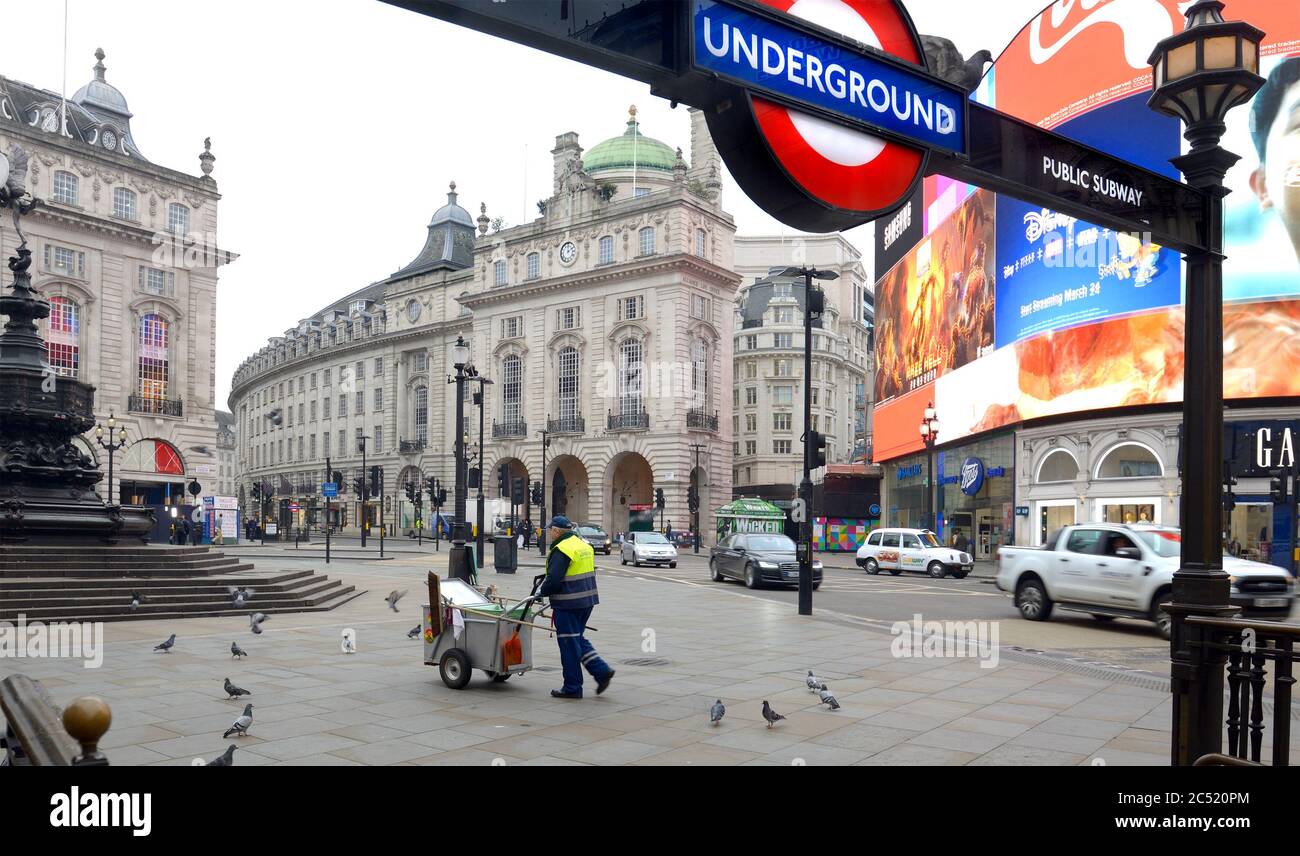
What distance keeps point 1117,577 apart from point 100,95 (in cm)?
6339

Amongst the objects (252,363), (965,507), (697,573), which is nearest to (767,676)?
(697,573)

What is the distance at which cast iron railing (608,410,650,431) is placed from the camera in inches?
2530

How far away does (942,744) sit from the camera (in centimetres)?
766

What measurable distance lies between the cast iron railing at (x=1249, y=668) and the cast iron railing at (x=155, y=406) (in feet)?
183

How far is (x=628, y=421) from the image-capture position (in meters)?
65.2

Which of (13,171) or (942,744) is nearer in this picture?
(942,744)

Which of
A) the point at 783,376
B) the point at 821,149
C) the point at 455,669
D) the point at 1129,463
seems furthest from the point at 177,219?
the point at 821,149

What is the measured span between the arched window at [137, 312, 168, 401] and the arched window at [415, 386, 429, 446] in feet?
92.5

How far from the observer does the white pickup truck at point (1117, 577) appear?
15398 millimetres

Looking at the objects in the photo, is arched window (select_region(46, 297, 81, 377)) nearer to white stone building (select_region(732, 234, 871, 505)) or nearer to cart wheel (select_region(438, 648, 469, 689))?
cart wheel (select_region(438, 648, 469, 689))

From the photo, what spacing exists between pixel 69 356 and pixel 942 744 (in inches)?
2076

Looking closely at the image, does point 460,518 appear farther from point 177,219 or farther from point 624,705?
point 177,219

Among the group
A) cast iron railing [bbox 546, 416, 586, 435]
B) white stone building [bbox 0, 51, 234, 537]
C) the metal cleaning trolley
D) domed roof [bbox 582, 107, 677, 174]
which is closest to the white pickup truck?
the metal cleaning trolley
